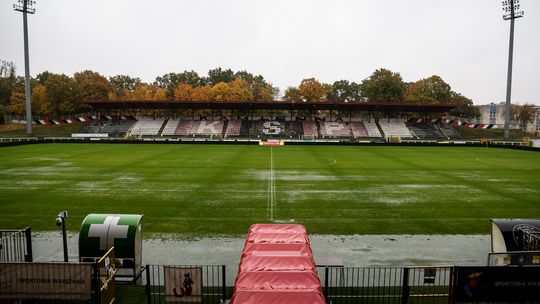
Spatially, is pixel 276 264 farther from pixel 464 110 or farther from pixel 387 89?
pixel 464 110

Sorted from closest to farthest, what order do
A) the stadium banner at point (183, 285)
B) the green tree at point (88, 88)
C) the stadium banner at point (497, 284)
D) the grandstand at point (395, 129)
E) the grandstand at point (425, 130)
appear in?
1. the stadium banner at point (497, 284)
2. the stadium banner at point (183, 285)
3. the grandstand at point (425, 130)
4. the grandstand at point (395, 129)
5. the green tree at point (88, 88)

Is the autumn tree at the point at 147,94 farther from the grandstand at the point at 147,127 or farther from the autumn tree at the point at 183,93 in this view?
the grandstand at the point at 147,127

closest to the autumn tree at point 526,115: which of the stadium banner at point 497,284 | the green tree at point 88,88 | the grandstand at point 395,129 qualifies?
the grandstand at point 395,129

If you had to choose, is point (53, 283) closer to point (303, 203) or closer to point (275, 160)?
point (303, 203)

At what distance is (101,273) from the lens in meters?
9.84

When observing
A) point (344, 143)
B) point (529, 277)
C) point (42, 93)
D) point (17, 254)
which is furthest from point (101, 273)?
point (42, 93)

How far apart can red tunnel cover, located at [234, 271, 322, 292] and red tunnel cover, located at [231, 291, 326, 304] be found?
24cm

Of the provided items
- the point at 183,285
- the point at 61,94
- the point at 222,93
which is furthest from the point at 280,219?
the point at 61,94

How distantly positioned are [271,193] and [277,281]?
52.4 ft

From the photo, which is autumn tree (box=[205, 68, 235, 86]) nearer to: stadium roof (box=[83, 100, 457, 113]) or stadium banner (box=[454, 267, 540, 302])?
stadium roof (box=[83, 100, 457, 113])

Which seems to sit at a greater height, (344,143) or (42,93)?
(42,93)

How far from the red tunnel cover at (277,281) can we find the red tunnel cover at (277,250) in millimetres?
1199

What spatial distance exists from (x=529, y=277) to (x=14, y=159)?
4330 centimetres

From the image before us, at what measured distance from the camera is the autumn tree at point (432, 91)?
10069 centimetres
